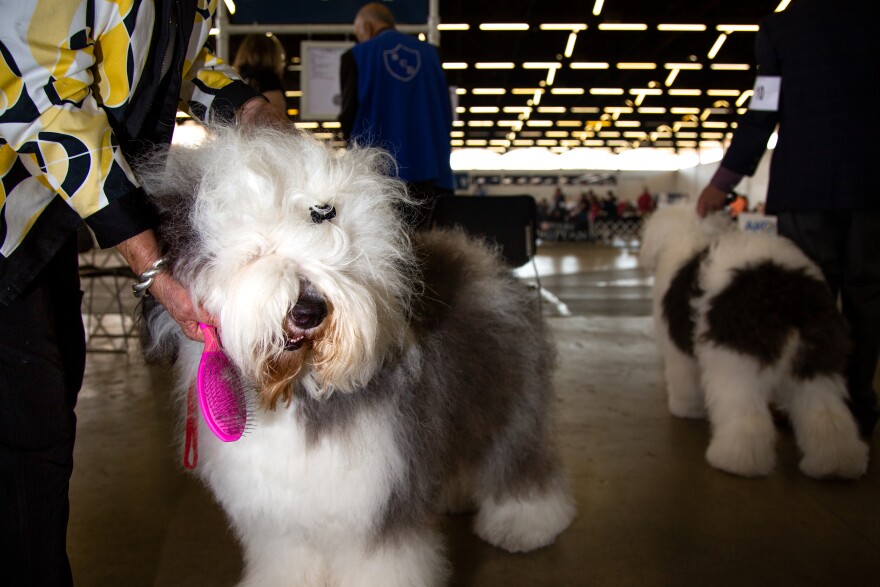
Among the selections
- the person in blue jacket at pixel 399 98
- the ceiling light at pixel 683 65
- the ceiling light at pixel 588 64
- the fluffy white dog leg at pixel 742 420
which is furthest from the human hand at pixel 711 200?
the ceiling light at pixel 683 65

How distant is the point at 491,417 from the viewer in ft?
6.24

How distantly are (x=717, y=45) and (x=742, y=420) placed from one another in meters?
15.2

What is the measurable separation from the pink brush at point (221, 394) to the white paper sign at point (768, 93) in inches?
107

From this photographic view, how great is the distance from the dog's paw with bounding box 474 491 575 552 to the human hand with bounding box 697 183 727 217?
1.95 meters

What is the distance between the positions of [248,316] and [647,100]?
24.2 metres

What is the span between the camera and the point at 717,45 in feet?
51.2

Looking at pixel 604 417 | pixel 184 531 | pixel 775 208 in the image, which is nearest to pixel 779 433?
pixel 604 417

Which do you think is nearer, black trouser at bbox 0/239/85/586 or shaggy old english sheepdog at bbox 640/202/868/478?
black trouser at bbox 0/239/85/586

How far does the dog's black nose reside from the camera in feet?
3.75

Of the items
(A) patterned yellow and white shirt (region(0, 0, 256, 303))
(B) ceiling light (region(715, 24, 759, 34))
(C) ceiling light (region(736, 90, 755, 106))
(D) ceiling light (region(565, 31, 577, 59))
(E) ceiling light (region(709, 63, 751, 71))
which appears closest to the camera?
(A) patterned yellow and white shirt (region(0, 0, 256, 303))

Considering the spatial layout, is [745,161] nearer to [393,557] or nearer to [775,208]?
[775,208]

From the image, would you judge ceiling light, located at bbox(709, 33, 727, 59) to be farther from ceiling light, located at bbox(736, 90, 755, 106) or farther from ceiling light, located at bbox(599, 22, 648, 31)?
ceiling light, located at bbox(736, 90, 755, 106)

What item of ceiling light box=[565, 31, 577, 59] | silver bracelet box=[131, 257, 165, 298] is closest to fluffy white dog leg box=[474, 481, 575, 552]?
silver bracelet box=[131, 257, 165, 298]

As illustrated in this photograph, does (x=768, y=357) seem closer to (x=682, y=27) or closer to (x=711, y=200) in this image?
(x=711, y=200)
